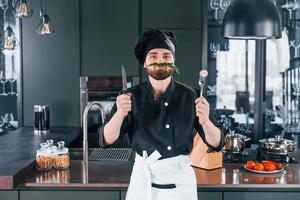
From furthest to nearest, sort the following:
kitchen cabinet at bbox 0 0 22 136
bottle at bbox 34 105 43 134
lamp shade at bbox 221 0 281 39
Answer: kitchen cabinet at bbox 0 0 22 136 < bottle at bbox 34 105 43 134 < lamp shade at bbox 221 0 281 39

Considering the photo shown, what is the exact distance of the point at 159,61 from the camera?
1823mm

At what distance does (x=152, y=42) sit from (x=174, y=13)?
236 centimetres

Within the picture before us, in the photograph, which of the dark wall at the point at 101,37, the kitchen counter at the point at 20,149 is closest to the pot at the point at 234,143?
the kitchen counter at the point at 20,149

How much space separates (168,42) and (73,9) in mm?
2446

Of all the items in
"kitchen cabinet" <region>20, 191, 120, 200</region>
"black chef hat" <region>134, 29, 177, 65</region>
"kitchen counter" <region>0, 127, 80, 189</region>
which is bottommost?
"kitchen cabinet" <region>20, 191, 120, 200</region>

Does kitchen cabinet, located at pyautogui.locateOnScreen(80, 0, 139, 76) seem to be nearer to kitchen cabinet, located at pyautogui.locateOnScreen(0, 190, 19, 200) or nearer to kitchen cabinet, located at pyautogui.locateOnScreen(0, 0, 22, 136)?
kitchen cabinet, located at pyautogui.locateOnScreen(0, 0, 22, 136)

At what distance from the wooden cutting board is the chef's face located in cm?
70

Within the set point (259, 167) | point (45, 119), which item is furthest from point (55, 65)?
point (259, 167)

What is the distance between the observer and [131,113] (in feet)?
6.29

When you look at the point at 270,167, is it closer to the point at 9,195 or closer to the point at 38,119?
the point at 9,195

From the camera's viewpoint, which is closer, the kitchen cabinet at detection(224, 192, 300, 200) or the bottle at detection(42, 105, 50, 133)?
the kitchen cabinet at detection(224, 192, 300, 200)

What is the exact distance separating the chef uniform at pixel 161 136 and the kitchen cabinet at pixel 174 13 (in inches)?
89.2

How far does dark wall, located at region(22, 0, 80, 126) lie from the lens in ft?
13.6

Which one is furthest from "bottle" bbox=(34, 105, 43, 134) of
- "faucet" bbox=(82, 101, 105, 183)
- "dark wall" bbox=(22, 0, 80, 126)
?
"faucet" bbox=(82, 101, 105, 183)
